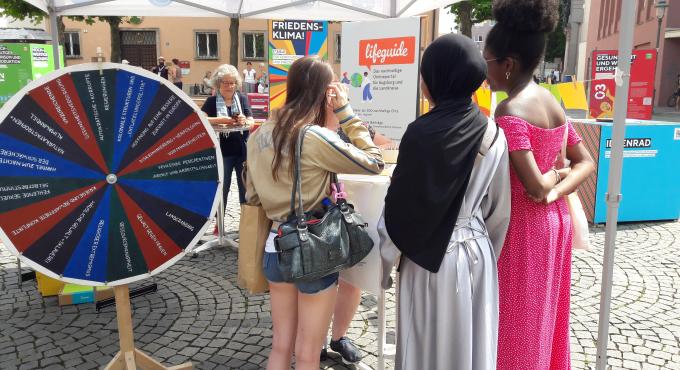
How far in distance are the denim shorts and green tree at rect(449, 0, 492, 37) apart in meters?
13.5

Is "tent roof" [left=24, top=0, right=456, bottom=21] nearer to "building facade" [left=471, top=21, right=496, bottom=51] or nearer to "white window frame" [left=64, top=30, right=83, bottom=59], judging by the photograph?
"building facade" [left=471, top=21, right=496, bottom=51]

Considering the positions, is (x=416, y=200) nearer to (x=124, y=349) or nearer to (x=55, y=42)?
(x=124, y=349)

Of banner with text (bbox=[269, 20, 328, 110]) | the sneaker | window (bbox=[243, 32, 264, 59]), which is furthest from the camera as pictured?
window (bbox=[243, 32, 264, 59])

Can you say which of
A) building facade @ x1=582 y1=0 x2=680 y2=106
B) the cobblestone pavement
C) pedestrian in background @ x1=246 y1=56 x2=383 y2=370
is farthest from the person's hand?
building facade @ x1=582 y1=0 x2=680 y2=106

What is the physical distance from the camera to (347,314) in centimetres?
296

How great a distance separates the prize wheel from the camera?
2139 millimetres

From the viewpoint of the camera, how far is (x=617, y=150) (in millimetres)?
2398

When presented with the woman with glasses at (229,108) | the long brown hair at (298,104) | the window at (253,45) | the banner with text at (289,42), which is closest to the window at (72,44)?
the window at (253,45)

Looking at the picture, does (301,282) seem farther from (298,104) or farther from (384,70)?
(384,70)

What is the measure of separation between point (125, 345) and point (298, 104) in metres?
1.50

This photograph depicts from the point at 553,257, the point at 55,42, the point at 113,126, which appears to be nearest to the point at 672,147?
the point at 553,257

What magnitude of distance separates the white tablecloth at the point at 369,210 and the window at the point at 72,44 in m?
28.9

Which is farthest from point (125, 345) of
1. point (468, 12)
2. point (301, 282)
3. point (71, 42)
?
point (71, 42)

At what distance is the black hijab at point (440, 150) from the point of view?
5.69 feet
